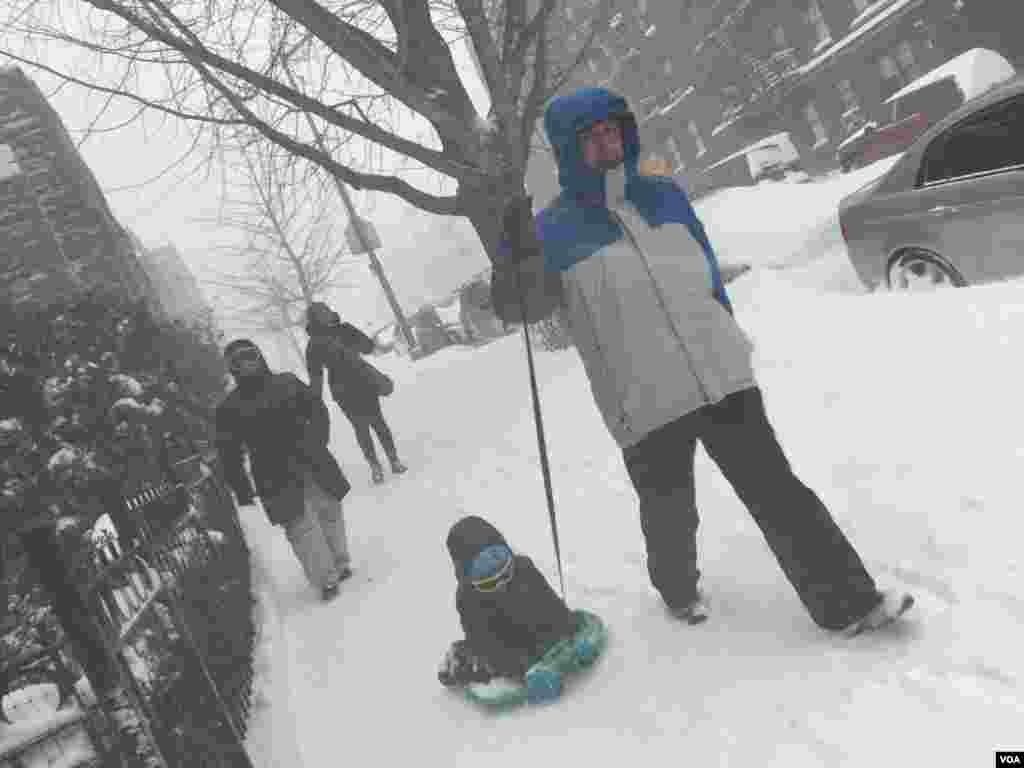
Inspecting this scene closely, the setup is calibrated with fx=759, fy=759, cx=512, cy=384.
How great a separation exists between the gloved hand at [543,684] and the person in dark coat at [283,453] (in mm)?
2516

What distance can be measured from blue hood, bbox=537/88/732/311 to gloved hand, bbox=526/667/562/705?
1.59m

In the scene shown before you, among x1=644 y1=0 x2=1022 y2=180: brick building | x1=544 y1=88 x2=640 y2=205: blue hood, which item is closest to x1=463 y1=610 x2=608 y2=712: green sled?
x1=544 y1=88 x2=640 y2=205: blue hood

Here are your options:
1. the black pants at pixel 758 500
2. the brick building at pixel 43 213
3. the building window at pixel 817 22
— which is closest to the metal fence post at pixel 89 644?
the black pants at pixel 758 500

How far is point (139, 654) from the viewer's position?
286 cm

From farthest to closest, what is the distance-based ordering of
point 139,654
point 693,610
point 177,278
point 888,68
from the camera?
1. point 177,278
2. point 888,68
3. point 693,610
4. point 139,654

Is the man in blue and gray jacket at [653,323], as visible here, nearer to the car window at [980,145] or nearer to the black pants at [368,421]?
the car window at [980,145]

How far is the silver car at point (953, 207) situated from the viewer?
5.07 meters

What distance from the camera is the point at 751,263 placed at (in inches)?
372

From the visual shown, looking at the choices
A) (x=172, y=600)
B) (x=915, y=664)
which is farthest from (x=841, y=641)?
(x=172, y=600)

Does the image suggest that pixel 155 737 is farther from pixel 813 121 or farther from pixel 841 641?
pixel 813 121

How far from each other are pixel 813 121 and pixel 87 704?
32.6m

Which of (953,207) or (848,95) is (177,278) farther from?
(953,207)

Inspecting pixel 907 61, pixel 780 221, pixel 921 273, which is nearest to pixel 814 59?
pixel 907 61

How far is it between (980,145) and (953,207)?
1.44ft
